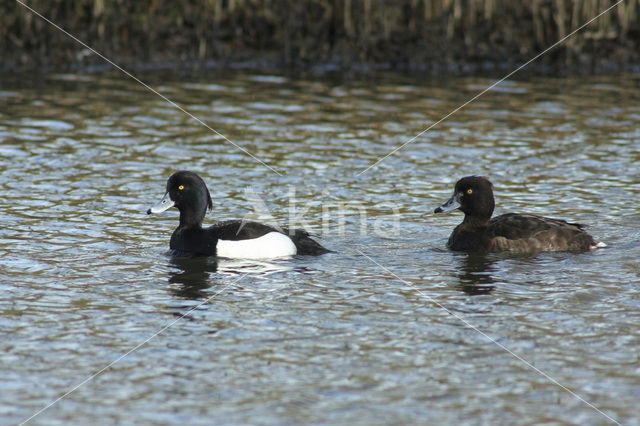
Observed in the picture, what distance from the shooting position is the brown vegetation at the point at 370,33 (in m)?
22.2

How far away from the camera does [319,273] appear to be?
9.73 metres

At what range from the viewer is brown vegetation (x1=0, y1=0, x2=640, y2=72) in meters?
22.2

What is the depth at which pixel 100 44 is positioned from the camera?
70.9 ft

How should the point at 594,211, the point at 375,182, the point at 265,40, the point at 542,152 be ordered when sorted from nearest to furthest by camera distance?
the point at 594,211 → the point at 375,182 → the point at 542,152 → the point at 265,40

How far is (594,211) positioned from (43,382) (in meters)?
7.40

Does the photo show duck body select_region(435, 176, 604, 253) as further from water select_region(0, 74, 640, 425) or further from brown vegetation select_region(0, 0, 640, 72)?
brown vegetation select_region(0, 0, 640, 72)

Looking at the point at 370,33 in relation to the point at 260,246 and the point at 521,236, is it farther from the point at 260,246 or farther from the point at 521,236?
the point at 260,246

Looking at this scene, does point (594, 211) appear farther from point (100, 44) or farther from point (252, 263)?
point (100, 44)

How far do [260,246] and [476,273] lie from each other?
214 cm

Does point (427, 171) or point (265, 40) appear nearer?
point (427, 171)

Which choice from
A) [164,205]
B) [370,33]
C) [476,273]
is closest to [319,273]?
[476,273]

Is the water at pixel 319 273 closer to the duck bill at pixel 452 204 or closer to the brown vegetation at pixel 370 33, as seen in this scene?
the duck bill at pixel 452 204

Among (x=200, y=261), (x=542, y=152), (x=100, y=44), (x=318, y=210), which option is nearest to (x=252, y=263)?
(x=200, y=261)

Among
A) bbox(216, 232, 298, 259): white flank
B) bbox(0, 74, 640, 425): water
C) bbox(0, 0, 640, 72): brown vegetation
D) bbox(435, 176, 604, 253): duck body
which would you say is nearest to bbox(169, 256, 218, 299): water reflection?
bbox(0, 74, 640, 425): water
